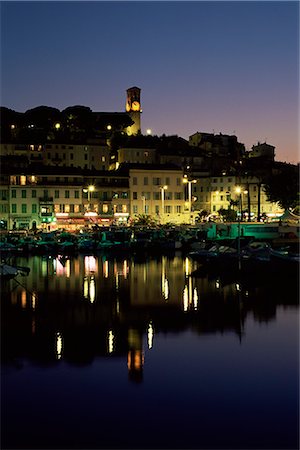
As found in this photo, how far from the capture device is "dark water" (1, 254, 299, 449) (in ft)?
35.5

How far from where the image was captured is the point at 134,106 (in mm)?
96062

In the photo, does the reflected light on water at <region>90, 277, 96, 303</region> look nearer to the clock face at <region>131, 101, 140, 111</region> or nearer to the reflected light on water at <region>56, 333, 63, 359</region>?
the reflected light on water at <region>56, 333, 63, 359</region>

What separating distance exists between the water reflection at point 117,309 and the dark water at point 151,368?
0.06 meters

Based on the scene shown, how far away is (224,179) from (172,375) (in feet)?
209

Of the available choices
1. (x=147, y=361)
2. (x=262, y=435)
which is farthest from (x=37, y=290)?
(x=262, y=435)

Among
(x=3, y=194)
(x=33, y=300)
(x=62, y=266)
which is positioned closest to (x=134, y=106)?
(x=3, y=194)

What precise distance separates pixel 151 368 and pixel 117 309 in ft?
24.4

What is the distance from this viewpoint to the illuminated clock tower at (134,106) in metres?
94.0

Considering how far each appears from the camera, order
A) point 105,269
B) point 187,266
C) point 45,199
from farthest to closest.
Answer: point 45,199, point 187,266, point 105,269

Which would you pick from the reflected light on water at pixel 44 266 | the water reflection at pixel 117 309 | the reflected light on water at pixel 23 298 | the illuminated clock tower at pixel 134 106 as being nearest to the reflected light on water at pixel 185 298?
the water reflection at pixel 117 309

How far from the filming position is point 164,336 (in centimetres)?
1748

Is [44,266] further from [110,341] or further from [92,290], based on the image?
[110,341]

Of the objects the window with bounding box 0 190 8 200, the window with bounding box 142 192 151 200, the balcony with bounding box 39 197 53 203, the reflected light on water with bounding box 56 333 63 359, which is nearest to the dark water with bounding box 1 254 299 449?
the reflected light on water with bounding box 56 333 63 359

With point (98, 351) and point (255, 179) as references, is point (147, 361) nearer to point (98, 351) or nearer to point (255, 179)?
point (98, 351)
